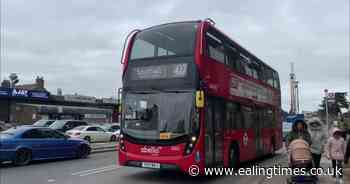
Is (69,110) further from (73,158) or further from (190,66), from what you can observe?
(190,66)

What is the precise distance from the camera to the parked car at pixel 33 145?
13719mm

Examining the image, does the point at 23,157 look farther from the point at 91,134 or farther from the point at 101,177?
the point at 91,134

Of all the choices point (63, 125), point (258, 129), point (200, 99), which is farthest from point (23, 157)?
point (63, 125)

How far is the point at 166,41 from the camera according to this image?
1107cm

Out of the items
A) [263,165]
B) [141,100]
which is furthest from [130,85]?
[263,165]

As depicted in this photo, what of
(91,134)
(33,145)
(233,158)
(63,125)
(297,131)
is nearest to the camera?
(297,131)

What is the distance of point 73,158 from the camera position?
17031 millimetres

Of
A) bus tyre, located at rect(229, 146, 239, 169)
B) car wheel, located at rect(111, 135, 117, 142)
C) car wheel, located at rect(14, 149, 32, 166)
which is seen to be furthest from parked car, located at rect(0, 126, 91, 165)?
car wheel, located at rect(111, 135, 117, 142)

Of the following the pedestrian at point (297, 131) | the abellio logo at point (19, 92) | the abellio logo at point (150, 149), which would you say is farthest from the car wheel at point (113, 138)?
the pedestrian at point (297, 131)

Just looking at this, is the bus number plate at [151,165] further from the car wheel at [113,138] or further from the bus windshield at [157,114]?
the car wheel at [113,138]

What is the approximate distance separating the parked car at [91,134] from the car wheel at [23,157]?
12.6 m

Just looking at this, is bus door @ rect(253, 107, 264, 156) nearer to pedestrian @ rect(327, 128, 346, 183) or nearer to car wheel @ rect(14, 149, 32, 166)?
pedestrian @ rect(327, 128, 346, 183)

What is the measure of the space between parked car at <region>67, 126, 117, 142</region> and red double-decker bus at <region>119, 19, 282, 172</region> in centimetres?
1703

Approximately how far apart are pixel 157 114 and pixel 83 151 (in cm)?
794
